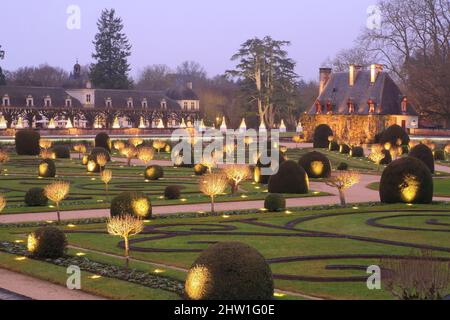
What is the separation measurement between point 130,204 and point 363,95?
55.3 meters

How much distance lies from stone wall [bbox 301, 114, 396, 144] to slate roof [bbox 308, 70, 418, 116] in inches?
23.7

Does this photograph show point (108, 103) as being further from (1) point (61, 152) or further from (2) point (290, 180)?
(2) point (290, 180)

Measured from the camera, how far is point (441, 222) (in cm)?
2653

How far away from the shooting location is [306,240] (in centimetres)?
2258

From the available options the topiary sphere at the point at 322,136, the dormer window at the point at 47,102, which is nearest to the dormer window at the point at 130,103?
the dormer window at the point at 47,102

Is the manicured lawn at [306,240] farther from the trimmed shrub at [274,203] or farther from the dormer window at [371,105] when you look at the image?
the dormer window at [371,105]

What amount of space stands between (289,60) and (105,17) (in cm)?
3090

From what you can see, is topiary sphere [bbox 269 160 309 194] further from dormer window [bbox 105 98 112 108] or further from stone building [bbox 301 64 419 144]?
dormer window [bbox 105 98 112 108]

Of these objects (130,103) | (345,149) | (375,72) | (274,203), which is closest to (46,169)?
(274,203)

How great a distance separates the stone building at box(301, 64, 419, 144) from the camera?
→ 7519cm

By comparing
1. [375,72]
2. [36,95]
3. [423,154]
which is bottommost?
[423,154]
